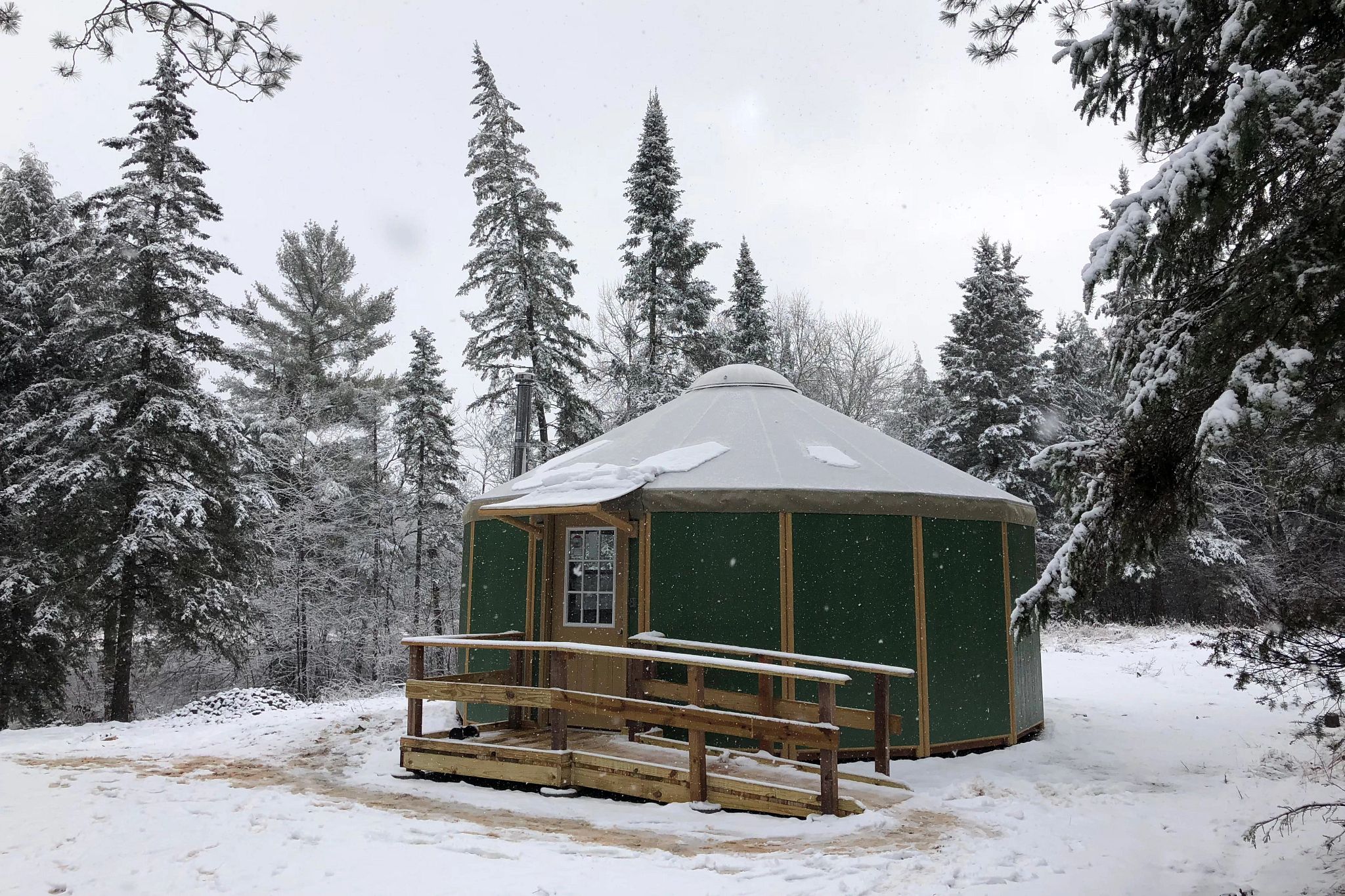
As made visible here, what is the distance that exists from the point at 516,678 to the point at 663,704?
2194mm

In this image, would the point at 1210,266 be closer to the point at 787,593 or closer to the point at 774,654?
the point at 774,654

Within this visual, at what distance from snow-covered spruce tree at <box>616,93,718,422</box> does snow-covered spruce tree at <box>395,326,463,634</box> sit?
5.96 meters

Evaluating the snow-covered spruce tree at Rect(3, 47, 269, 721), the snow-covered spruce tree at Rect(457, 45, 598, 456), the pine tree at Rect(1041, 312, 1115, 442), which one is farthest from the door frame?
the pine tree at Rect(1041, 312, 1115, 442)

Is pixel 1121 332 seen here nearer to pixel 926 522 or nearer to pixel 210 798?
pixel 926 522

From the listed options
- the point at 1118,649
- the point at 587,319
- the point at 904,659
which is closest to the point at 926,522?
the point at 904,659

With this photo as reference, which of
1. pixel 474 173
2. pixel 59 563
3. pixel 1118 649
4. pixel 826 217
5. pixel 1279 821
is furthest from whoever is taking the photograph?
pixel 826 217

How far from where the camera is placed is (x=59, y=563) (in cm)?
1288

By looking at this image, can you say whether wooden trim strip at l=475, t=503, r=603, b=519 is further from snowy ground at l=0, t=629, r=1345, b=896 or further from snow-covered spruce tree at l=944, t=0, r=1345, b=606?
snow-covered spruce tree at l=944, t=0, r=1345, b=606

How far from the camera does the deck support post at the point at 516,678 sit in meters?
7.72

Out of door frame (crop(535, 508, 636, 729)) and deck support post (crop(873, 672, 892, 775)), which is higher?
door frame (crop(535, 508, 636, 729))

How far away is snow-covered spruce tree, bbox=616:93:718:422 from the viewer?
1830 centimetres

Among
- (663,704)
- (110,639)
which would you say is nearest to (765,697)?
(663,704)

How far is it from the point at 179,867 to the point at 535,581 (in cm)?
419

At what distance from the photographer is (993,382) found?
70.9ft
